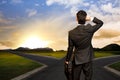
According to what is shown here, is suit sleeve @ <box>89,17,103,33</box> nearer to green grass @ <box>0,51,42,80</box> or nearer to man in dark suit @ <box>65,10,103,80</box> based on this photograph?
man in dark suit @ <box>65,10,103,80</box>

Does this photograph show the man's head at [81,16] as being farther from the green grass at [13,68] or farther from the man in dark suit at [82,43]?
the green grass at [13,68]

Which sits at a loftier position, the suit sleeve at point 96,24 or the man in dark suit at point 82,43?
the suit sleeve at point 96,24

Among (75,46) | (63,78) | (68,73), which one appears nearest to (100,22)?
(75,46)

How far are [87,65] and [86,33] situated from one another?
759 mm

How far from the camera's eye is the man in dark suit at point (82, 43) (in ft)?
26.9

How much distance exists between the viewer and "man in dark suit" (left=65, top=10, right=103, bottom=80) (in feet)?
26.9

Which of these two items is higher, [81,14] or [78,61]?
[81,14]

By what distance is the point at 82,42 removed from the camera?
323 inches

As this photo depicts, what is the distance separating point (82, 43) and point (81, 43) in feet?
0.08

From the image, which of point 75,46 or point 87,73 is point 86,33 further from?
point 87,73

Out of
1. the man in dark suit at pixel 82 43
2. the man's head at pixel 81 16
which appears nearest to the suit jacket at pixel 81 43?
the man in dark suit at pixel 82 43

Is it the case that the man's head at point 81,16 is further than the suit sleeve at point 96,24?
No

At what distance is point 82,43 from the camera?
820 cm

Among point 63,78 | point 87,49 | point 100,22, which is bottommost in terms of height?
point 63,78
